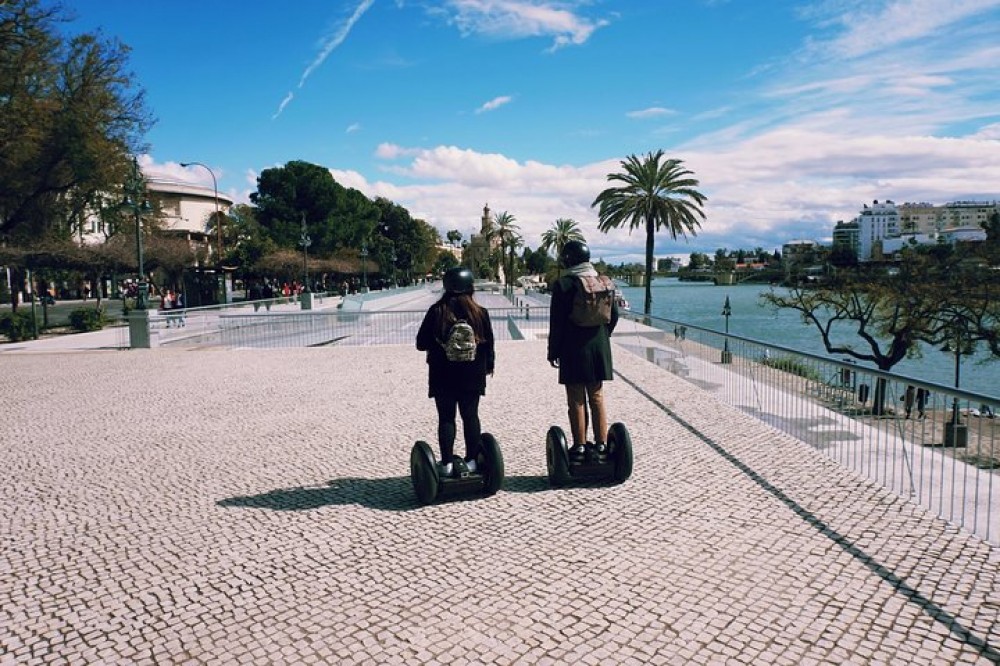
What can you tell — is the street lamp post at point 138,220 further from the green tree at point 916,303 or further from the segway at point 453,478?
the green tree at point 916,303

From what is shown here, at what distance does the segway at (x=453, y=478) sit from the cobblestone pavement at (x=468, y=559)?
133 millimetres

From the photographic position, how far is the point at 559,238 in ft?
234

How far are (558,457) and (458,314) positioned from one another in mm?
1488

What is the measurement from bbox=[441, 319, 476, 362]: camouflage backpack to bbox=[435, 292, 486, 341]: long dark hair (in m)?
0.06

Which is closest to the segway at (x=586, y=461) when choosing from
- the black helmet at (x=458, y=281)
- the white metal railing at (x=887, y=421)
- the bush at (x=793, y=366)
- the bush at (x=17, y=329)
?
the black helmet at (x=458, y=281)

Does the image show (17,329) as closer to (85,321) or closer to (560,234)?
(85,321)

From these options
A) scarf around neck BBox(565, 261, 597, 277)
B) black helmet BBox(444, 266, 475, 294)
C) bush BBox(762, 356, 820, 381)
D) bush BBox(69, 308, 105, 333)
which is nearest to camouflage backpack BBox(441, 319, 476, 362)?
black helmet BBox(444, 266, 475, 294)

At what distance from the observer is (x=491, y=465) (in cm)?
525

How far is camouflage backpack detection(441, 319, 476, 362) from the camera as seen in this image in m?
5.02

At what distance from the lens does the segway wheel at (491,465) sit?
17.2ft

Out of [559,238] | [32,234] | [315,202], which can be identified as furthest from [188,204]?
[32,234]

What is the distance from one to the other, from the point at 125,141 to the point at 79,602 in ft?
101

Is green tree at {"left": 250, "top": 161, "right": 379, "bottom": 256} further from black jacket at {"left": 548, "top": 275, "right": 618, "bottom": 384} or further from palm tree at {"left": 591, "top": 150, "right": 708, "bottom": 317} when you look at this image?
black jacket at {"left": 548, "top": 275, "right": 618, "bottom": 384}

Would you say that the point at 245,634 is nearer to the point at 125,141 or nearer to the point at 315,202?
the point at 125,141
